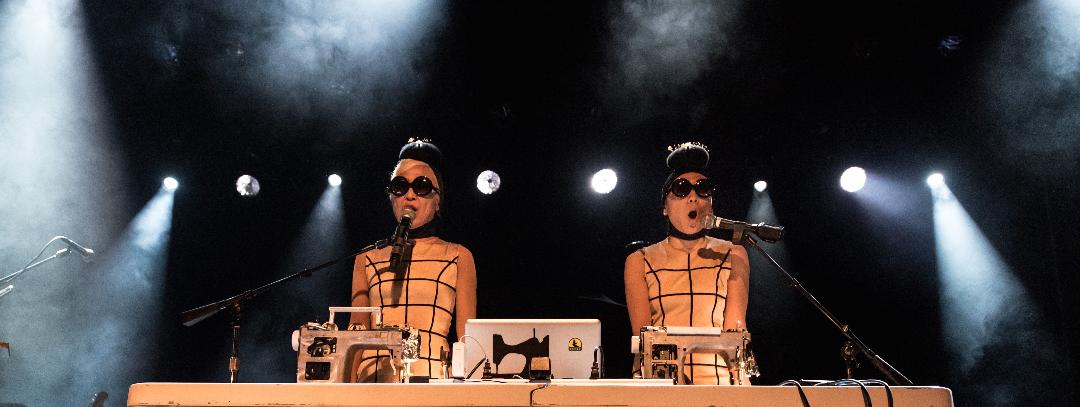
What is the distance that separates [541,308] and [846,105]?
2700 mm

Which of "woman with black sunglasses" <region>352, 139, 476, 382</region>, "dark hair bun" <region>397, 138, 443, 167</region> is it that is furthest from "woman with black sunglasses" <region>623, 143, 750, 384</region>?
"dark hair bun" <region>397, 138, 443, 167</region>

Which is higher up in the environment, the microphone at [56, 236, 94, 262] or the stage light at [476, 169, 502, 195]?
the stage light at [476, 169, 502, 195]

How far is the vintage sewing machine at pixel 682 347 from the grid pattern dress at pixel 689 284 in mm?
1423

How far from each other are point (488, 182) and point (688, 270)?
76.9 inches

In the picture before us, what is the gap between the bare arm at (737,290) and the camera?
4.69m

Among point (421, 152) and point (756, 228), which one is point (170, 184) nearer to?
point (421, 152)

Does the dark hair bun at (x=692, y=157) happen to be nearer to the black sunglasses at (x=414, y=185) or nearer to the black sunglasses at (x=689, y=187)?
the black sunglasses at (x=689, y=187)

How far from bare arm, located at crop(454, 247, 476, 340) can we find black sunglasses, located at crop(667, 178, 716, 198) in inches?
49.7

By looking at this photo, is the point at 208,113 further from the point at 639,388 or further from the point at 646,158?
the point at 639,388

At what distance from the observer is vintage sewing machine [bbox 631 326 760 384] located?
322cm

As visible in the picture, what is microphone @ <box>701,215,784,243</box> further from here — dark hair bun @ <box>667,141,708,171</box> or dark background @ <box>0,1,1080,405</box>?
dark background @ <box>0,1,1080,405</box>

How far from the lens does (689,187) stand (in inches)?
191

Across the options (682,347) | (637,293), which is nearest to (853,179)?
(637,293)

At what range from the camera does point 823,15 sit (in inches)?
248
